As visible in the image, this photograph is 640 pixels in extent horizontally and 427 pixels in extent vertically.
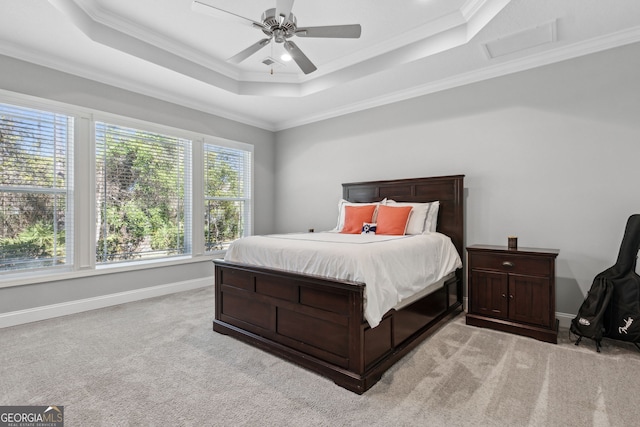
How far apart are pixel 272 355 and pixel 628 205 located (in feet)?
11.1

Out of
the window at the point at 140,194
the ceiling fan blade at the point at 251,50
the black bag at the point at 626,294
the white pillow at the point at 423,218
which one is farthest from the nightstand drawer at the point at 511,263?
the window at the point at 140,194

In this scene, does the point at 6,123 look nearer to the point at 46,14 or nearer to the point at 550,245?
the point at 46,14

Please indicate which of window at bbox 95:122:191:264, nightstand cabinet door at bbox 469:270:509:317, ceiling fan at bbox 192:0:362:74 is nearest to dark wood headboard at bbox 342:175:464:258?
nightstand cabinet door at bbox 469:270:509:317

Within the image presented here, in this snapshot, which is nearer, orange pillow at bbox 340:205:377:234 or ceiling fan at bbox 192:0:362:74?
ceiling fan at bbox 192:0:362:74

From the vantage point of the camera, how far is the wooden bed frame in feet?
6.49

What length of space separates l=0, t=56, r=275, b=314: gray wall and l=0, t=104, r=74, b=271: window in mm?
237

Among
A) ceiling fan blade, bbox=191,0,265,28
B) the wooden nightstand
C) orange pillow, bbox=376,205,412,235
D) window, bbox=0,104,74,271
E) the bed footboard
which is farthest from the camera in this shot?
orange pillow, bbox=376,205,412,235

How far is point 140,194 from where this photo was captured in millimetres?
4047

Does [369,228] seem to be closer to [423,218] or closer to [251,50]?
[423,218]

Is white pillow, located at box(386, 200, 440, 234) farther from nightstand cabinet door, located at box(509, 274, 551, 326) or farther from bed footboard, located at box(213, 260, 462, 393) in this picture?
nightstand cabinet door, located at box(509, 274, 551, 326)

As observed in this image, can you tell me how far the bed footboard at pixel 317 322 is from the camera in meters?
1.98

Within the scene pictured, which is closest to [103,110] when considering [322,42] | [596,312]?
[322,42]

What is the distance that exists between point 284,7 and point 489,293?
119 inches

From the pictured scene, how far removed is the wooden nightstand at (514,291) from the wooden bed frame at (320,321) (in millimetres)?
351
